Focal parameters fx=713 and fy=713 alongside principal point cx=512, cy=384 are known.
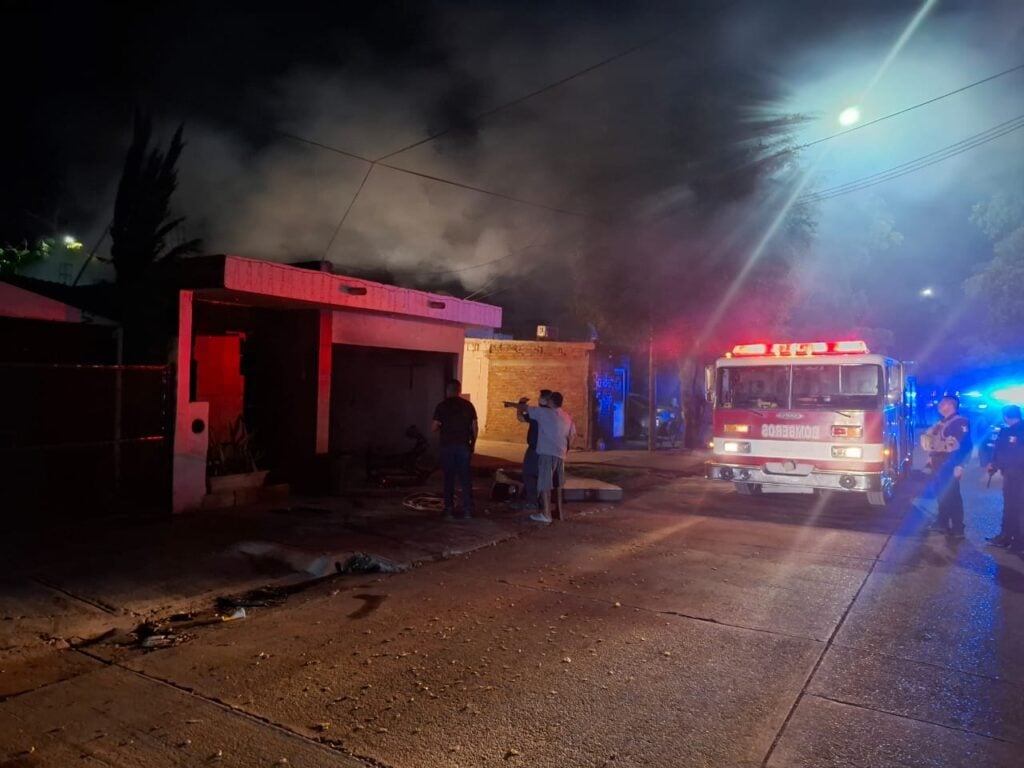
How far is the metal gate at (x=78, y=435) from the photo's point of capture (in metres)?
8.52

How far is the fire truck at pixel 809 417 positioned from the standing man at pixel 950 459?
0.75 meters

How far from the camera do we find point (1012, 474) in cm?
757

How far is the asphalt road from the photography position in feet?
10.6

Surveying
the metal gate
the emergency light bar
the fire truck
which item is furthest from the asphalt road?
the metal gate

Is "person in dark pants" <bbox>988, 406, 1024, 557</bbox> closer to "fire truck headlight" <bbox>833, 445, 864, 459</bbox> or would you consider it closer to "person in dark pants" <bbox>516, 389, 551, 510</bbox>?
"fire truck headlight" <bbox>833, 445, 864, 459</bbox>

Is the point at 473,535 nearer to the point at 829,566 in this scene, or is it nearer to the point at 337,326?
the point at 829,566

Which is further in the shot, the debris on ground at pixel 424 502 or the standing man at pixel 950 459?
the debris on ground at pixel 424 502

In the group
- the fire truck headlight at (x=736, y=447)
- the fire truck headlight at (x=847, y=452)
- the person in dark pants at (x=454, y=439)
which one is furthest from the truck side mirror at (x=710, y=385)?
the person in dark pants at (x=454, y=439)

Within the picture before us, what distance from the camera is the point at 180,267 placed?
8.31m

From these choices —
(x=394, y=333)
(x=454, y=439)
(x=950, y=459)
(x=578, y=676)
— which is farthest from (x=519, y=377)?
(x=578, y=676)

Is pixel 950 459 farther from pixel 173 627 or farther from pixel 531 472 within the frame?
pixel 173 627

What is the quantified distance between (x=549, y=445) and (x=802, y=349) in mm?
3861

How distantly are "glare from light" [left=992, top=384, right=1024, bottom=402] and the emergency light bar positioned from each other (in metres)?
12.8

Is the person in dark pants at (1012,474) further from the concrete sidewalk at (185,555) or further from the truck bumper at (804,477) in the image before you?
the concrete sidewalk at (185,555)
